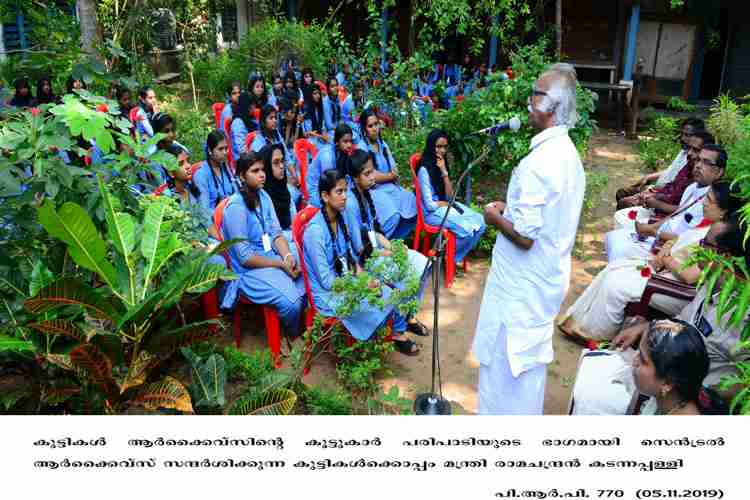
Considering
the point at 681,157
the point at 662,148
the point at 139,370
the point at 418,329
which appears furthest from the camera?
the point at 662,148

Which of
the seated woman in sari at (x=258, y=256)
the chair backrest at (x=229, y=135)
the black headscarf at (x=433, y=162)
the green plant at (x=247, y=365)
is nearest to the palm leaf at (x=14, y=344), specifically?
the green plant at (x=247, y=365)

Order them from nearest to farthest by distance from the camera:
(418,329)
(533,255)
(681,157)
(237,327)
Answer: (533,255)
(237,327)
(418,329)
(681,157)

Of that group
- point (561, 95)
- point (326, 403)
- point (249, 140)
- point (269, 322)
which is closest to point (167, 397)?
point (326, 403)

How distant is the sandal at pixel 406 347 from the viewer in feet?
13.6

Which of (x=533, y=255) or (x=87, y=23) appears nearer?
(x=533, y=255)

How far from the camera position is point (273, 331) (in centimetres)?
404

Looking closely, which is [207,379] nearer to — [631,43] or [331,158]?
[331,158]

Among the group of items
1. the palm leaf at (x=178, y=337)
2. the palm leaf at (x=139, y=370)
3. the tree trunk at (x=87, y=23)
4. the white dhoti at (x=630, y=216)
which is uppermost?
the tree trunk at (x=87, y=23)

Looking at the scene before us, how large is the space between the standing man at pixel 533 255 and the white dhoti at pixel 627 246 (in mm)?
1984

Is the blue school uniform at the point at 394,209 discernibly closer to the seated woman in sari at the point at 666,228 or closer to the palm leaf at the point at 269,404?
the seated woman in sari at the point at 666,228

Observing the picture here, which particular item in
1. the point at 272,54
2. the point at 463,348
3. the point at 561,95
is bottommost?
the point at 463,348

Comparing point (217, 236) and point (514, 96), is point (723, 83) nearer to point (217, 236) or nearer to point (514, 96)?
point (514, 96)

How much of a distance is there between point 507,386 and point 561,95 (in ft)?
4.40
